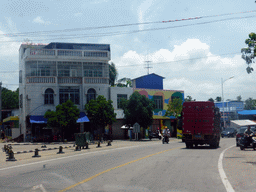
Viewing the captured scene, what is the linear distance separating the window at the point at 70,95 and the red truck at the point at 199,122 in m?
23.2

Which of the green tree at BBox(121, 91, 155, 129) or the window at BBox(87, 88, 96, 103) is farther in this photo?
the window at BBox(87, 88, 96, 103)

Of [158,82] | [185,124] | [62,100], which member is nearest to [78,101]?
[62,100]

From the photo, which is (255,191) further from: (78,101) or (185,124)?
(78,101)

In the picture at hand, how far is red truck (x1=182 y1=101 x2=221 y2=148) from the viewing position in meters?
24.9

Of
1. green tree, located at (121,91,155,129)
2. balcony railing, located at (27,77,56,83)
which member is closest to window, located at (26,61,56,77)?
balcony railing, located at (27,77,56,83)

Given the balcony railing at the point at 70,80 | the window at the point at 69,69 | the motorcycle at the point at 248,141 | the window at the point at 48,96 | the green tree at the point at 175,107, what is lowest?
the motorcycle at the point at 248,141

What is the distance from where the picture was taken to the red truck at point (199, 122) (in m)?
24.9

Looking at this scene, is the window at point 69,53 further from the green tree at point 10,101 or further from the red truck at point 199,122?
the green tree at point 10,101

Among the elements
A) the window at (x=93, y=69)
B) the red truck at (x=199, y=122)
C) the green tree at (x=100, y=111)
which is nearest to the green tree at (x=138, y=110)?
the green tree at (x=100, y=111)

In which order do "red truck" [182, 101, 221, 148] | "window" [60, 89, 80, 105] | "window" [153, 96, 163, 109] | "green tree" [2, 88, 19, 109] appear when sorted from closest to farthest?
1. "red truck" [182, 101, 221, 148]
2. "window" [60, 89, 80, 105]
3. "window" [153, 96, 163, 109]
4. "green tree" [2, 88, 19, 109]

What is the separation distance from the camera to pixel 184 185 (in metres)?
9.41

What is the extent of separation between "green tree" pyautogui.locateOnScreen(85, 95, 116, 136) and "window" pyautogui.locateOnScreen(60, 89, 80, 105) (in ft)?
9.84

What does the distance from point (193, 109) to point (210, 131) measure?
1965 mm

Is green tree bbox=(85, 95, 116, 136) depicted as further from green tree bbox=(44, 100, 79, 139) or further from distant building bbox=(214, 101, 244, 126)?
distant building bbox=(214, 101, 244, 126)
